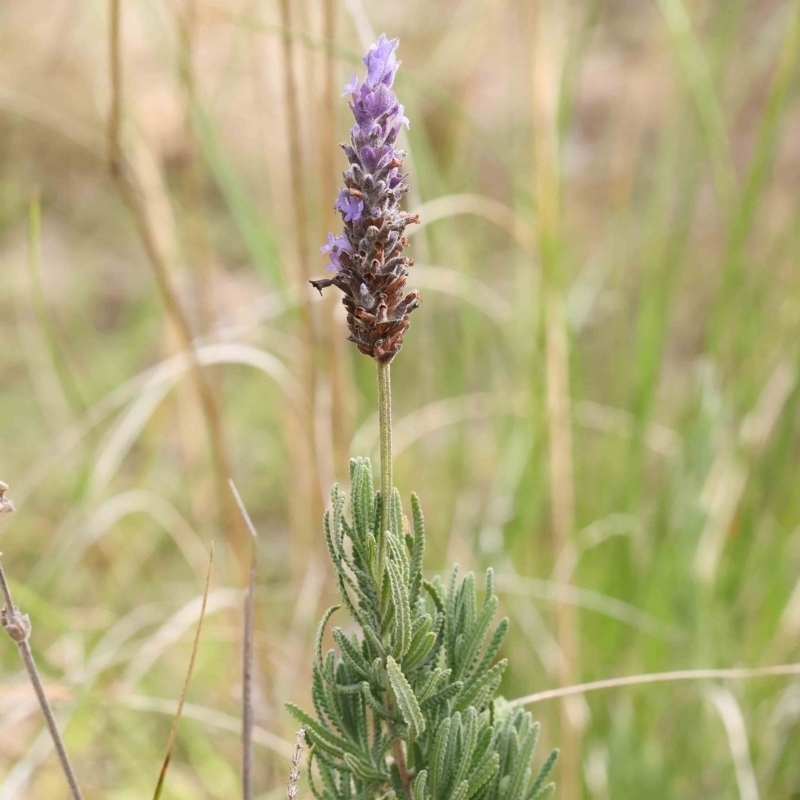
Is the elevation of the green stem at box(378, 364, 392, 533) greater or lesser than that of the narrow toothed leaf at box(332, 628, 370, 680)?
greater

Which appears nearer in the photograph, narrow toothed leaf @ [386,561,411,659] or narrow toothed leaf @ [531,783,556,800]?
narrow toothed leaf @ [386,561,411,659]

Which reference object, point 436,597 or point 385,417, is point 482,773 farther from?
point 385,417

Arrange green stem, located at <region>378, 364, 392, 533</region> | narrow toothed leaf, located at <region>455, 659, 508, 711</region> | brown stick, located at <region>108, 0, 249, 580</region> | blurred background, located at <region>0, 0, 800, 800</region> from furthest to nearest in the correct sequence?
blurred background, located at <region>0, 0, 800, 800</region> → brown stick, located at <region>108, 0, 249, 580</region> → narrow toothed leaf, located at <region>455, 659, 508, 711</region> → green stem, located at <region>378, 364, 392, 533</region>

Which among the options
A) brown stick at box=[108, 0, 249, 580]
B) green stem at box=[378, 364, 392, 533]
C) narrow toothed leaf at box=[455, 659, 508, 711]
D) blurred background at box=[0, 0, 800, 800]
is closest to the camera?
green stem at box=[378, 364, 392, 533]

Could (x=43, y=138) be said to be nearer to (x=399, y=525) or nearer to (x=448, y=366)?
(x=448, y=366)

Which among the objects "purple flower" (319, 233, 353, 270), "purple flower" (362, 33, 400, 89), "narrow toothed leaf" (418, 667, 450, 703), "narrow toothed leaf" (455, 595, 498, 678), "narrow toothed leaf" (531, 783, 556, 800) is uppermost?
"purple flower" (362, 33, 400, 89)

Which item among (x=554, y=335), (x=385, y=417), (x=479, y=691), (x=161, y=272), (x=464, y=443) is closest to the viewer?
(x=385, y=417)

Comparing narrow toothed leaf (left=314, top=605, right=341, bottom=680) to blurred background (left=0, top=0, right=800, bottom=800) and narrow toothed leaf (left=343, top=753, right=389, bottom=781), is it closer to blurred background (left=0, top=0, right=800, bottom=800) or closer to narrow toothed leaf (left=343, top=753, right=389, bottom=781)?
narrow toothed leaf (left=343, top=753, right=389, bottom=781)

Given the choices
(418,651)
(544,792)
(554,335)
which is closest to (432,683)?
(418,651)

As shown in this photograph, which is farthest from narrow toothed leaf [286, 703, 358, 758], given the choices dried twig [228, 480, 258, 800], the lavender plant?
dried twig [228, 480, 258, 800]
